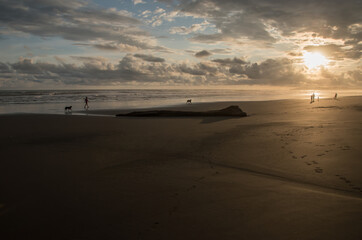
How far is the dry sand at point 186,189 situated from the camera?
345 centimetres

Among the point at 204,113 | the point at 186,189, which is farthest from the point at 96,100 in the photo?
the point at 186,189

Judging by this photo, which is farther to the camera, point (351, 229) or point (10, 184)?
point (10, 184)

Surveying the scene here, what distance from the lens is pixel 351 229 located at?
3268mm

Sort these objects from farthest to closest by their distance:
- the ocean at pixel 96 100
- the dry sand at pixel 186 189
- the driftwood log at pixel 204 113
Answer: the ocean at pixel 96 100 → the driftwood log at pixel 204 113 → the dry sand at pixel 186 189

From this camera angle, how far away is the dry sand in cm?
345

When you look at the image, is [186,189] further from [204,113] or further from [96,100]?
[96,100]

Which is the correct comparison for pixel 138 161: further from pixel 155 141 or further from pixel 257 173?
pixel 257 173

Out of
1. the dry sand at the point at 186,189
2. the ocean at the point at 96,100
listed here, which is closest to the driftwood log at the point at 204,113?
the dry sand at the point at 186,189

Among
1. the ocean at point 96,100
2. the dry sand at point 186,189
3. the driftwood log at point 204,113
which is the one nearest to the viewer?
the dry sand at point 186,189

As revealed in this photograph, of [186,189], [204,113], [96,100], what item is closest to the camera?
[186,189]

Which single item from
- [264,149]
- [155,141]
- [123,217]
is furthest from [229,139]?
[123,217]

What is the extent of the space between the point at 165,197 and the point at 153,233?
1149 millimetres

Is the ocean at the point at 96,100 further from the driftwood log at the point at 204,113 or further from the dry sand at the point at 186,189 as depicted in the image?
the dry sand at the point at 186,189

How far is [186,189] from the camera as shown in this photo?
190 inches
